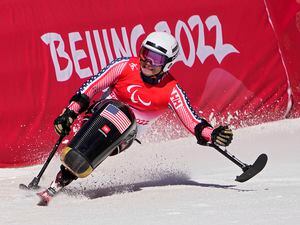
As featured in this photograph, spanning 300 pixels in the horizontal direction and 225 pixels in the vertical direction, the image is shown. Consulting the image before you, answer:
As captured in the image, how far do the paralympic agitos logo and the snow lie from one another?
101 cm

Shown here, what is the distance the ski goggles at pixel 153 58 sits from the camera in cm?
619

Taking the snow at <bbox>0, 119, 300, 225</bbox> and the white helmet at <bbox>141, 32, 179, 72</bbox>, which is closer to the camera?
the snow at <bbox>0, 119, 300, 225</bbox>

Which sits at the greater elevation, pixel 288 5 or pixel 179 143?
pixel 288 5

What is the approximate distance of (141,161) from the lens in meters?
8.41

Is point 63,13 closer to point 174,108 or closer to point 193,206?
point 174,108

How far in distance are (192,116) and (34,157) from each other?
2.86 m

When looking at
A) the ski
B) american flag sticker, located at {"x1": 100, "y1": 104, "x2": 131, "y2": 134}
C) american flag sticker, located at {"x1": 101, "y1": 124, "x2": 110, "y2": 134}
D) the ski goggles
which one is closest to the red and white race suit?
the ski goggles

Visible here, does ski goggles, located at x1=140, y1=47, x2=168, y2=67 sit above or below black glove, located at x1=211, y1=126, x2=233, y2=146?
above

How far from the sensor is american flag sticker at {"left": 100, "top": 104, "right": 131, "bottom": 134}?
5914 millimetres

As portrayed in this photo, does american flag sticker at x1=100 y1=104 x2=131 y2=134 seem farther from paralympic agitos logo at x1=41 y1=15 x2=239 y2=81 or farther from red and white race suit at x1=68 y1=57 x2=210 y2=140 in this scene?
paralympic agitos logo at x1=41 y1=15 x2=239 y2=81

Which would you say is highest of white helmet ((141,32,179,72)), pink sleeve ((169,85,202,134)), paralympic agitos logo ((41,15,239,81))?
white helmet ((141,32,179,72))


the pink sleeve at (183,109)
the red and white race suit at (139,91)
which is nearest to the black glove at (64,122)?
the red and white race suit at (139,91)

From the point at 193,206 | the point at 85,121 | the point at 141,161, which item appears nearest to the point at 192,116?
the point at 85,121

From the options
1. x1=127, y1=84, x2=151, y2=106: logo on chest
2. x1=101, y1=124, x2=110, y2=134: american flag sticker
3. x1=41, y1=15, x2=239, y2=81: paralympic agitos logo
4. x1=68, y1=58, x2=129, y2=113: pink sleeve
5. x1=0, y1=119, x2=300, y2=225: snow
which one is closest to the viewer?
x1=0, y1=119, x2=300, y2=225: snow
